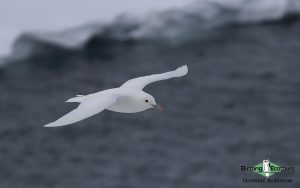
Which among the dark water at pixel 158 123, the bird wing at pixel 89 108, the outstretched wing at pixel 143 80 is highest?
the dark water at pixel 158 123

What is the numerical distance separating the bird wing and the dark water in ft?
37.0

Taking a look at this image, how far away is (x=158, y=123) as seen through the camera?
71.8 feet

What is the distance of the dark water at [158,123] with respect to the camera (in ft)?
68.2

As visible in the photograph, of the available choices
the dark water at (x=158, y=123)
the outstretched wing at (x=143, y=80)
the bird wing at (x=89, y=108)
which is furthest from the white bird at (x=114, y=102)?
the dark water at (x=158, y=123)

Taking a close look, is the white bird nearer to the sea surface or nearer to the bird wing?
the bird wing

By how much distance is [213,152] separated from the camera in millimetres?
21234

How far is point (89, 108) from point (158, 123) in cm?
1304

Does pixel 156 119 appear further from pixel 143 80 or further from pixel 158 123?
pixel 143 80

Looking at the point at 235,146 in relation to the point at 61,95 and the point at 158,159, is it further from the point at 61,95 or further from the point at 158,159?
the point at 61,95

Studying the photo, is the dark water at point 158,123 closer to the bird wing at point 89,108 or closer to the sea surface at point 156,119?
the sea surface at point 156,119

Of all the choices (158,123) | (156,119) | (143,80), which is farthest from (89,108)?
(156,119)

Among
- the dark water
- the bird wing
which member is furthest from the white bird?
the dark water

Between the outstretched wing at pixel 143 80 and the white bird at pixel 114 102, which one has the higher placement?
the outstretched wing at pixel 143 80

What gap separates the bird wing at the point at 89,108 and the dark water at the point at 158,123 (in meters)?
11.3
